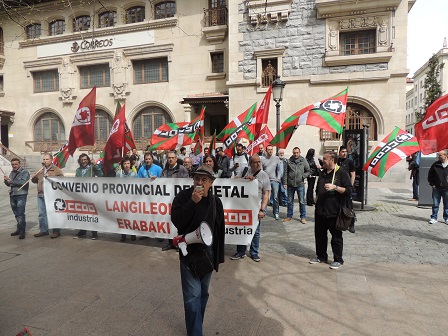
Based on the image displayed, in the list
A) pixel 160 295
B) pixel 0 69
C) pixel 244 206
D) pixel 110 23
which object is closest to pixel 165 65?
pixel 110 23

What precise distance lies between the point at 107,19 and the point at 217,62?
325 inches

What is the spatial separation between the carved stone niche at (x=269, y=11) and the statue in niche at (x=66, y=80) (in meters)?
12.9

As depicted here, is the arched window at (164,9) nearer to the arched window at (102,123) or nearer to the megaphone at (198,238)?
the arched window at (102,123)

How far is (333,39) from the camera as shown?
15758 millimetres

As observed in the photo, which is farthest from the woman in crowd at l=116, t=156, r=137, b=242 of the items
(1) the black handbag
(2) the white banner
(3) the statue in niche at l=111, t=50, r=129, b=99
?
(3) the statue in niche at l=111, t=50, r=129, b=99

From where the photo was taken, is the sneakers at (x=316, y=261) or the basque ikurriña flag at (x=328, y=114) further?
the basque ikurriña flag at (x=328, y=114)

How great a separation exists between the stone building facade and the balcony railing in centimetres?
6

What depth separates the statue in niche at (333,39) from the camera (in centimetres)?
1573

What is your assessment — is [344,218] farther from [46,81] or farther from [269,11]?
[46,81]

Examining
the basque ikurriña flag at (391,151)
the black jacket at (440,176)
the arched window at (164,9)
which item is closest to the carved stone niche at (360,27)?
the basque ikurriña flag at (391,151)

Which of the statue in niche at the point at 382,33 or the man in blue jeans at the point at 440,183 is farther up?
the statue in niche at the point at 382,33

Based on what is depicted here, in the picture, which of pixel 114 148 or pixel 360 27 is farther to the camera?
pixel 360 27

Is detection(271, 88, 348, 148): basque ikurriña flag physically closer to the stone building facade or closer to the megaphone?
the megaphone

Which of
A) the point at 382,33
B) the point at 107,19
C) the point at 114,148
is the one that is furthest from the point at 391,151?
the point at 107,19
